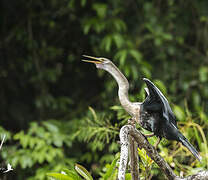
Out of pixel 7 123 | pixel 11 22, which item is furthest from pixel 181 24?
pixel 7 123

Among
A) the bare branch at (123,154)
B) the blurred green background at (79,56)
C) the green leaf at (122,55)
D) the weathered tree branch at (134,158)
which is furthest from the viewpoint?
the blurred green background at (79,56)

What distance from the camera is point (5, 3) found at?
2.31 meters

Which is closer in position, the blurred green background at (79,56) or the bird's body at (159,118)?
the bird's body at (159,118)

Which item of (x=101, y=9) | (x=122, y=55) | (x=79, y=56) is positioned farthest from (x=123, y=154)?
(x=79, y=56)

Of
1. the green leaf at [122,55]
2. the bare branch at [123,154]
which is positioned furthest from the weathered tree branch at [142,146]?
the green leaf at [122,55]

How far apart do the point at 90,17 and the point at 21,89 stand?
75cm

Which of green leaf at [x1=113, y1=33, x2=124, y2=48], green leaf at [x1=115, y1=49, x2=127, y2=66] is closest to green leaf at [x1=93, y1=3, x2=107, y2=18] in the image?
green leaf at [x1=113, y1=33, x2=124, y2=48]

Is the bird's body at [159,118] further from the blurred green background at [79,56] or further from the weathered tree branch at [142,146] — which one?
the blurred green background at [79,56]

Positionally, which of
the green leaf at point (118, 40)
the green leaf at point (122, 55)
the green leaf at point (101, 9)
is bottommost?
the green leaf at point (122, 55)

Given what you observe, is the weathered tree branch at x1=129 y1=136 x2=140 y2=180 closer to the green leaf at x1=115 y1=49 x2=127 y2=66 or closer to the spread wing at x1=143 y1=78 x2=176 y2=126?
the spread wing at x1=143 y1=78 x2=176 y2=126

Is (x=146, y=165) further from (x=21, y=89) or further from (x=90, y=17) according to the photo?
(x=21, y=89)

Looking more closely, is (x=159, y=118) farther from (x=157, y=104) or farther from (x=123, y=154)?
(x=123, y=154)

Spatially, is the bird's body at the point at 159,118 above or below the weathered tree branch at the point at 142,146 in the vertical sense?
above

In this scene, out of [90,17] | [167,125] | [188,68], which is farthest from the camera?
[188,68]
